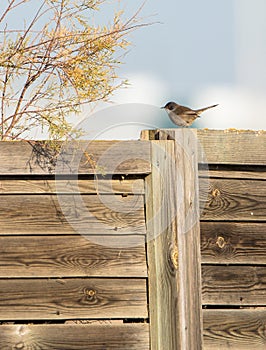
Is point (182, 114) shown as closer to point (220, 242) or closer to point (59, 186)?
point (220, 242)

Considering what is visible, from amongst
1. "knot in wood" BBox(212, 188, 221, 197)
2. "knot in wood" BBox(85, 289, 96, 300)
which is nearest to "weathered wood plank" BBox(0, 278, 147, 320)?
"knot in wood" BBox(85, 289, 96, 300)

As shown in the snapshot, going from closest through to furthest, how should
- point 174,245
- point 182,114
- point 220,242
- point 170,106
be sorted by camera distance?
1. point 174,245
2. point 220,242
3. point 182,114
4. point 170,106

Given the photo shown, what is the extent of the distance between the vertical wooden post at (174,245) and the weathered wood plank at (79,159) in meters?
0.12

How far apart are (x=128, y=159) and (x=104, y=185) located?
19 cm

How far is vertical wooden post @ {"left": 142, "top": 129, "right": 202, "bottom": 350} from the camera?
3561 millimetres

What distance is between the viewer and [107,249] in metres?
3.51

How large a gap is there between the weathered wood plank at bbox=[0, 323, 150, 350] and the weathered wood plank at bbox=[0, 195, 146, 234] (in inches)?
19.8

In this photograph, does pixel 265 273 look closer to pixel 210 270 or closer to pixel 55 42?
pixel 210 270

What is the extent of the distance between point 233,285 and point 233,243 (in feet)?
0.76

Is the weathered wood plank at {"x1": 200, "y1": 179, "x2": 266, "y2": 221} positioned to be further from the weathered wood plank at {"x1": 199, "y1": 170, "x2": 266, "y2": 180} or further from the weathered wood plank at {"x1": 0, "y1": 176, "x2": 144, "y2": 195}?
the weathered wood plank at {"x1": 0, "y1": 176, "x2": 144, "y2": 195}

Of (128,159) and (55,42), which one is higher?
(55,42)

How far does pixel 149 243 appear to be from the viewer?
355 centimetres

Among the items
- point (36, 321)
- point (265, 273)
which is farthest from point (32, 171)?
point (265, 273)

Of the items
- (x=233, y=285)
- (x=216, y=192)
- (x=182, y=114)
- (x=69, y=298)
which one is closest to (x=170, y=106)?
(x=182, y=114)
